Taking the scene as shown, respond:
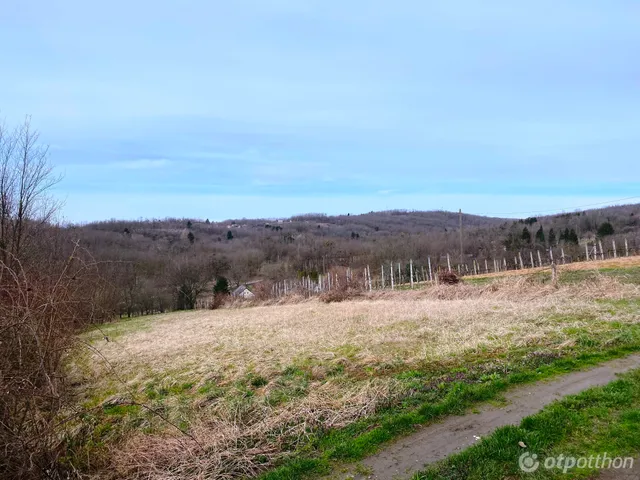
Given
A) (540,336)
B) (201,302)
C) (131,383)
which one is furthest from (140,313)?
(540,336)

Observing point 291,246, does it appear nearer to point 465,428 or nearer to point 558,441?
point 465,428

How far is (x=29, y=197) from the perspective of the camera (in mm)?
17141

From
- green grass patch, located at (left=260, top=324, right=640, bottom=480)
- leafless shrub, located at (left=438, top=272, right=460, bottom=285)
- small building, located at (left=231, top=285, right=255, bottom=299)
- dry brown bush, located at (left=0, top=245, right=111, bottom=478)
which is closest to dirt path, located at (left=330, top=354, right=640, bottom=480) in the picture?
green grass patch, located at (left=260, top=324, right=640, bottom=480)

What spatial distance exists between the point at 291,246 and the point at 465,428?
3976 inches

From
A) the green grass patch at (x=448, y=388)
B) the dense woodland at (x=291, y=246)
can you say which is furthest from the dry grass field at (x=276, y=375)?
the dense woodland at (x=291, y=246)

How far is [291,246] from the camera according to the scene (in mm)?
105125

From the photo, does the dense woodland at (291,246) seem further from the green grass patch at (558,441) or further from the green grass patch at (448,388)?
the green grass patch at (558,441)

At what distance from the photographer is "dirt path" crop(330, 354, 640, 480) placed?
154 inches

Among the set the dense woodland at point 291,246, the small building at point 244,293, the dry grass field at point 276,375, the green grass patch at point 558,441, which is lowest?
the small building at point 244,293

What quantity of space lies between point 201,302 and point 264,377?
52298 millimetres

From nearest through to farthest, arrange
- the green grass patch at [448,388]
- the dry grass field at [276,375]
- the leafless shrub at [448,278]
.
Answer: the green grass patch at [448,388] → the dry grass field at [276,375] → the leafless shrub at [448,278]

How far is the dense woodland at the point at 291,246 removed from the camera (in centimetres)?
5597

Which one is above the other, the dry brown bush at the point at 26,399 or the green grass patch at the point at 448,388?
the dry brown bush at the point at 26,399

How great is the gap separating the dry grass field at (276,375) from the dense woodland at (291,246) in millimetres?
6061
